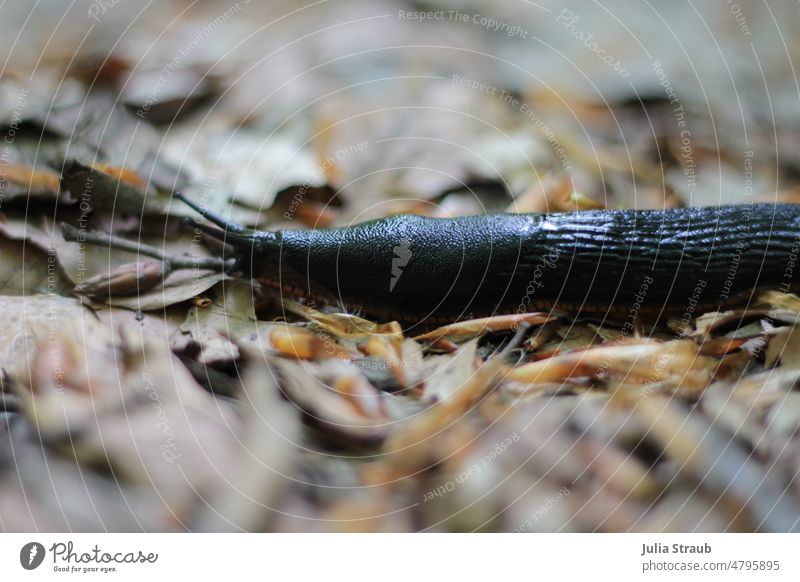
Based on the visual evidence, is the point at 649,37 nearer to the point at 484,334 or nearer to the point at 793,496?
the point at 484,334
